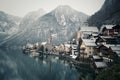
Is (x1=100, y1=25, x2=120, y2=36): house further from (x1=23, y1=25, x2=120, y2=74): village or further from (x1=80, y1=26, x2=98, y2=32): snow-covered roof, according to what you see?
(x1=80, y1=26, x2=98, y2=32): snow-covered roof

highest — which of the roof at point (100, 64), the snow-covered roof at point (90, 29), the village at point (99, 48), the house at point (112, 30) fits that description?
the snow-covered roof at point (90, 29)

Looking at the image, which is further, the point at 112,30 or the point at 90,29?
the point at 90,29

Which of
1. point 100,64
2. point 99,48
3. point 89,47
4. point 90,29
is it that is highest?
point 90,29

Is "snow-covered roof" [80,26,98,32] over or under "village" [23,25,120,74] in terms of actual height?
over

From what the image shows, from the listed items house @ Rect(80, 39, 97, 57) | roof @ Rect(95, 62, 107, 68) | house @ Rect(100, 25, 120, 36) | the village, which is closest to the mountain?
the village

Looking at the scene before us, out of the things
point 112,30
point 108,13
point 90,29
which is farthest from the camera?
point 108,13

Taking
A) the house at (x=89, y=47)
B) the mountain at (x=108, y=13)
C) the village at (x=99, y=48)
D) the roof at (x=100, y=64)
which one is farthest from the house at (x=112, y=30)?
the mountain at (x=108, y=13)

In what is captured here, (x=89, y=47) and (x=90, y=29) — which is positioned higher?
(x=90, y=29)

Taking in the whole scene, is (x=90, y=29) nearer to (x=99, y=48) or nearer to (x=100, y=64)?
(x=99, y=48)

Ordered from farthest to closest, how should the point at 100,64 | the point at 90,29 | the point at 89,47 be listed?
the point at 90,29
the point at 89,47
the point at 100,64

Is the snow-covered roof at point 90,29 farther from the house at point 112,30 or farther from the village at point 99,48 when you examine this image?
the house at point 112,30

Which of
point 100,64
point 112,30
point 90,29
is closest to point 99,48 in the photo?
point 100,64
